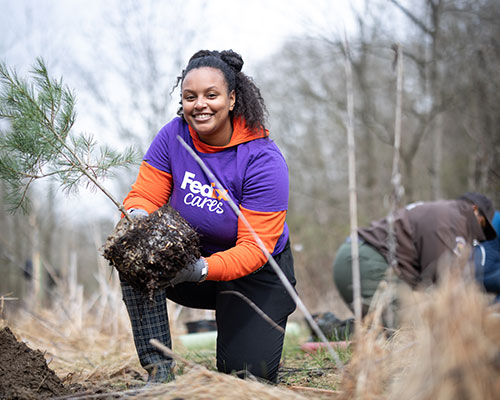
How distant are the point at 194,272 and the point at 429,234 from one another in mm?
2339

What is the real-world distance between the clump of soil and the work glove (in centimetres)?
3

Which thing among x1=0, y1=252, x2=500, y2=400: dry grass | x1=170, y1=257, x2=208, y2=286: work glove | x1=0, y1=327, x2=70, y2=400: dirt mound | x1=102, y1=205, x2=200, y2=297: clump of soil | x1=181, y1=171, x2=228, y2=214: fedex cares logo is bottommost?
x1=0, y1=327, x2=70, y2=400: dirt mound

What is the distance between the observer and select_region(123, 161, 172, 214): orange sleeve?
236 centimetres

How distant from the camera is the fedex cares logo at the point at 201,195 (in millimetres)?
2283

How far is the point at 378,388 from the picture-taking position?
131 centimetres

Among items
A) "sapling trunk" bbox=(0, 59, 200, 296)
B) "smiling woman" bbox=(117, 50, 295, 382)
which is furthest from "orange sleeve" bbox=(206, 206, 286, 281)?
"sapling trunk" bbox=(0, 59, 200, 296)

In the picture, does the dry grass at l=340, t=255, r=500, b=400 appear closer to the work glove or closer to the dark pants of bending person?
the work glove

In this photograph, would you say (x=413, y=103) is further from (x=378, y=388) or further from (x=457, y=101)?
(x=378, y=388)

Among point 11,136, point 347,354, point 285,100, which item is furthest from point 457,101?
point 11,136

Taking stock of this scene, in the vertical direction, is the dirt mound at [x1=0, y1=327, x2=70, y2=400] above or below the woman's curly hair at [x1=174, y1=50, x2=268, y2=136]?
below

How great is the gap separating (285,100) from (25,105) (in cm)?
982

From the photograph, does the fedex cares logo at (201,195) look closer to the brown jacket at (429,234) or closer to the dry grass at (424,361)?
the dry grass at (424,361)

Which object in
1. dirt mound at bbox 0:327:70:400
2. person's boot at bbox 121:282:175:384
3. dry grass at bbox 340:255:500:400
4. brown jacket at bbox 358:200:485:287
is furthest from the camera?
brown jacket at bbox 358:200:485:287

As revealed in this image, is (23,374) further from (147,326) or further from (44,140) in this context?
(44,140)
